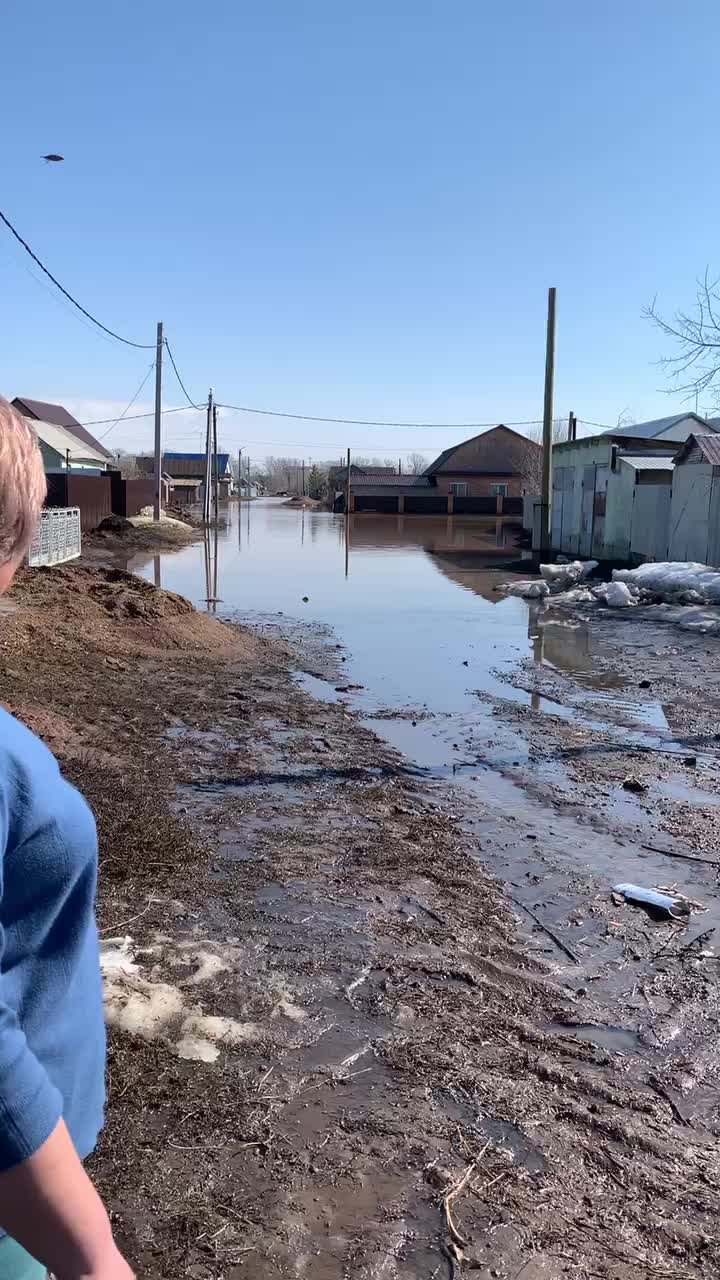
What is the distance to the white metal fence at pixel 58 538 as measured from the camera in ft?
68.5

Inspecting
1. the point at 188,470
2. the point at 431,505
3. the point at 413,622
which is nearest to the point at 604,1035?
the point at 413,622

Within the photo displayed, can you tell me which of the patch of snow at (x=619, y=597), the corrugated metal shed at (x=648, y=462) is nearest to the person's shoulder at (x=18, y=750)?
the patch of snow at (x=619, y=597)

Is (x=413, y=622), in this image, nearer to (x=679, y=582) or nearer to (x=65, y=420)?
(x=679, y=582)

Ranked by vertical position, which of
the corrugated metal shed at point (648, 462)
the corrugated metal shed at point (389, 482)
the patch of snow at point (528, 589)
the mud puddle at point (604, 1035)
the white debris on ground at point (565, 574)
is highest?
the corrugated metal shed at point (389, 482)

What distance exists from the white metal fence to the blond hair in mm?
19268

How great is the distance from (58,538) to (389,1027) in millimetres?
21000

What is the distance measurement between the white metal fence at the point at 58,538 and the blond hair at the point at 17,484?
1927 cm

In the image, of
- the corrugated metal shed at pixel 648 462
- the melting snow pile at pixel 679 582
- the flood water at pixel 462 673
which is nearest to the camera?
the flood water at pixel 462 673

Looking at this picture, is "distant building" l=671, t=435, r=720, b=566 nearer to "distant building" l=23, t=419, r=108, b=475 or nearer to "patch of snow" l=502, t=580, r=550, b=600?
"patch of snow" l=502, t=580, r=550, b=600

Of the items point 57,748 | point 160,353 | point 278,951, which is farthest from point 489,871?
point 160,353

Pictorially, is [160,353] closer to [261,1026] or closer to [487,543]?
[487,543]

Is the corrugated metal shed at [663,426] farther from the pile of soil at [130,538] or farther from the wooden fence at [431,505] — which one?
the wooden fence at [431,505]

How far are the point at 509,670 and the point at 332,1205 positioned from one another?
9.49m

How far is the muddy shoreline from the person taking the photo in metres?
2.49
